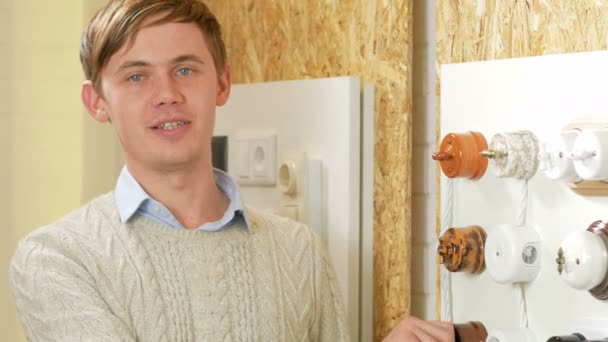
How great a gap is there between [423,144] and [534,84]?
39 cm

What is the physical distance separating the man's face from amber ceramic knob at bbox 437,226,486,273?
16.9 inches

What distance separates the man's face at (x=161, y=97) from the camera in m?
1.60

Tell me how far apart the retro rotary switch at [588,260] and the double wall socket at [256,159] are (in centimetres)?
82

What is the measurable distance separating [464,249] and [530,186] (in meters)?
0.16

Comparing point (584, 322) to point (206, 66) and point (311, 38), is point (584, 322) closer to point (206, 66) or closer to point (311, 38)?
point (206, 66)

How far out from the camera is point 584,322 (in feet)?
4.57

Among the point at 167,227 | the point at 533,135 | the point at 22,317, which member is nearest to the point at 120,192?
the point at 167,227

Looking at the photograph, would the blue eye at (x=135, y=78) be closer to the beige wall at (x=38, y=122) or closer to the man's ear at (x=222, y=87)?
the man's ear at (x=222, y=87)

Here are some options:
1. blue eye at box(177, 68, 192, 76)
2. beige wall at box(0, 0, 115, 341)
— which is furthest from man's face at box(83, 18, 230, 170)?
beige wall at box(0, 0, 115, 341)

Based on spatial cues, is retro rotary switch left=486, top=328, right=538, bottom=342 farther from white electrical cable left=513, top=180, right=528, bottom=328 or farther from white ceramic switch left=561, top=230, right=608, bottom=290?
white ceramic switch left=561, top=230, right=608, bottom=290

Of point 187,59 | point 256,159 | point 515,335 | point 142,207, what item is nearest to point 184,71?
point 187,59

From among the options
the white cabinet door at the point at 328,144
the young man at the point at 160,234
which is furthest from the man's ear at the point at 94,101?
the white cabinet door at the point at 328,144

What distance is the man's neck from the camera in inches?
65.2

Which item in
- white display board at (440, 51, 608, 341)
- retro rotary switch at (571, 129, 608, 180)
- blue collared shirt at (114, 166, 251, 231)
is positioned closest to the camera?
retro rotary switch at (571, 129, 608, 180)
